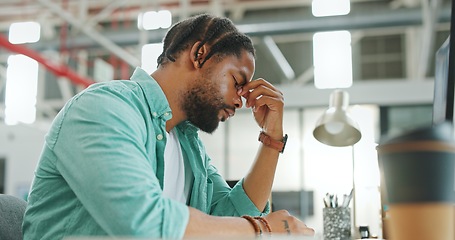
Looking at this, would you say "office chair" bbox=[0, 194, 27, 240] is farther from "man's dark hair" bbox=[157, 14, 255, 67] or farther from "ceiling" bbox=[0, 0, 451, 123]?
"ceiling" bbox=[0, 0, 451, 123]

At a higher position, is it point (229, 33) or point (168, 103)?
point (229, 33)

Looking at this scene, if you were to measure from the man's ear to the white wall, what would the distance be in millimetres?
6955

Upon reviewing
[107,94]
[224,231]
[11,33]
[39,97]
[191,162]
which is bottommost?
[224,231]

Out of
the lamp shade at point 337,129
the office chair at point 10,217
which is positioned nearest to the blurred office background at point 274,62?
the office chair at point 10,217

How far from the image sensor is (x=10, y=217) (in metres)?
1.52

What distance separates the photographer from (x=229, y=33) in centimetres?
163

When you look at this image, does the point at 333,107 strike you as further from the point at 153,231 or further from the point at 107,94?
the point at 153,231

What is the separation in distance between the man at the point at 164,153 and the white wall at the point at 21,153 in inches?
270

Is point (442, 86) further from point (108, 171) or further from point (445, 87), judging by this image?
point (108, 171)

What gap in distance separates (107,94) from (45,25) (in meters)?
8.25

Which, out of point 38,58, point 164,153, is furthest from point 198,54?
point 38,58

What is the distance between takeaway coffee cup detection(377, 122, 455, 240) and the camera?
0.63m

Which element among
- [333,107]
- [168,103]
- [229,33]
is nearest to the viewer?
[168,103]

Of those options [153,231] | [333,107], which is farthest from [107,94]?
[333,107]
